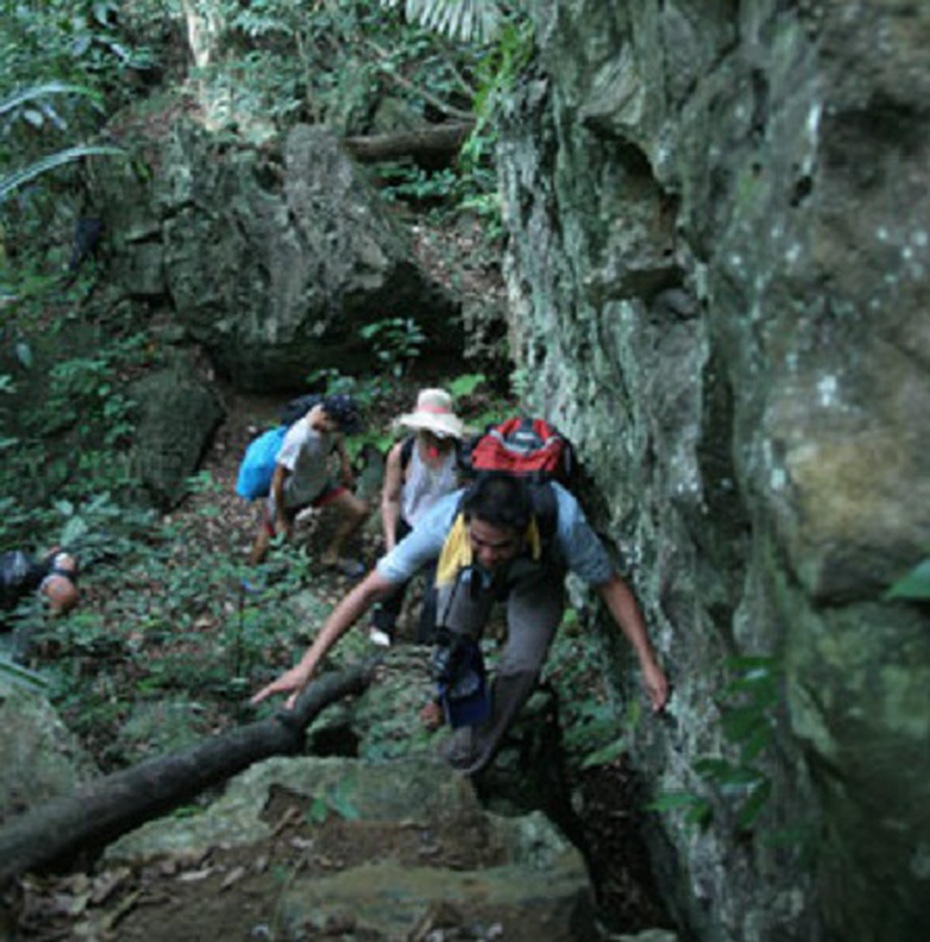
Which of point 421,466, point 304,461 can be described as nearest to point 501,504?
point 421,466

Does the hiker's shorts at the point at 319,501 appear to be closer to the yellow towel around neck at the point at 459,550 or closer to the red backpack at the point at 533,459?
the red backpack at the point at 533,459

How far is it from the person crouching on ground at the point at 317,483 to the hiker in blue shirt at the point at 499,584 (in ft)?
9.78

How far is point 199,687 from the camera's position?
Result: 6992 mm

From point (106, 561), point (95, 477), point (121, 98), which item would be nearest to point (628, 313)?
point (106, 561)

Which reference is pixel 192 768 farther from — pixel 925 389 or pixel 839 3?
pixel 839 3

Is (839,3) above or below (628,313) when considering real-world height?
above

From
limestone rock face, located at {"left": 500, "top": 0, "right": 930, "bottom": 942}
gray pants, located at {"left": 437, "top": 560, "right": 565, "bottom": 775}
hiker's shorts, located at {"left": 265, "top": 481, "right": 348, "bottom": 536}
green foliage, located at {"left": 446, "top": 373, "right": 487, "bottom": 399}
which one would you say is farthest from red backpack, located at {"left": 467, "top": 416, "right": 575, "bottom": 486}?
green foliage, located at {"left": 446, "top": 373, "right": 487, "bottom": 399}

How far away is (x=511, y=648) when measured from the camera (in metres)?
5.70

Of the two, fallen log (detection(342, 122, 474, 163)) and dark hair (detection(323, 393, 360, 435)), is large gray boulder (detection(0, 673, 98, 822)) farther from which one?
fallen log (detection(342, 122, 474, 163))

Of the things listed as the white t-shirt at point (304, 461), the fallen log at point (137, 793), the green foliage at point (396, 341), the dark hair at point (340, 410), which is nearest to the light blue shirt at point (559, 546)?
the fallen log at point (137, 793)

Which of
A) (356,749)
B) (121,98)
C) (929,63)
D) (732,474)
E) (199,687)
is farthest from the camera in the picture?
(121,98)

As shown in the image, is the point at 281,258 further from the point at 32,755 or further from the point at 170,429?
the point at 32,755

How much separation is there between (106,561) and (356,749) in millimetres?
3978

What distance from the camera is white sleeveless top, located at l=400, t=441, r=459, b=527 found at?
7445mm
